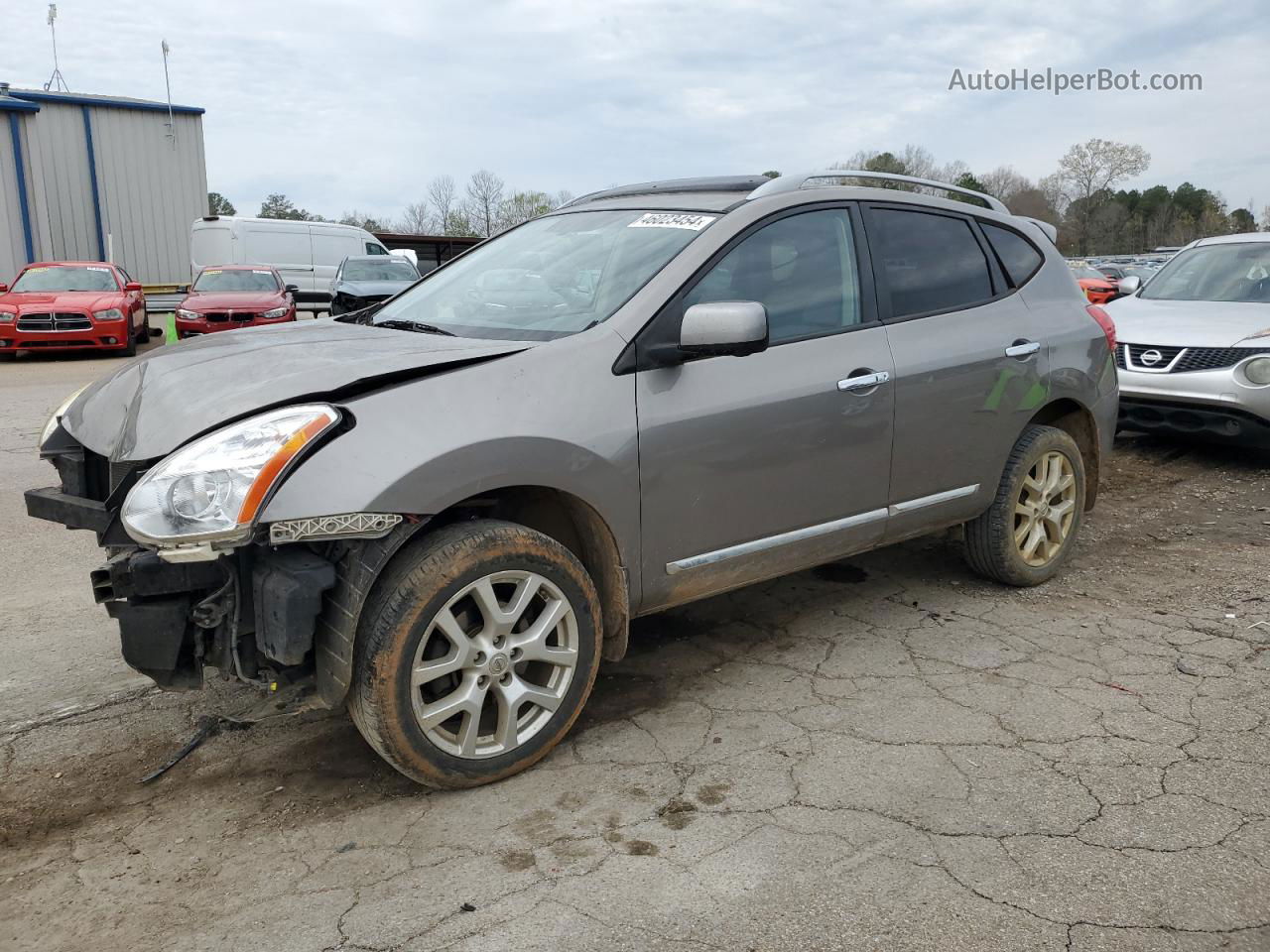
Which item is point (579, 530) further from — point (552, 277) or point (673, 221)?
point (673, 221)

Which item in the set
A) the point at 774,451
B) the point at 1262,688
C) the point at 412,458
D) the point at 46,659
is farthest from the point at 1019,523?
the point at 46,659

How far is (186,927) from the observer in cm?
243

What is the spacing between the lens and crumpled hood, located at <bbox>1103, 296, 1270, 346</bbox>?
7457mm

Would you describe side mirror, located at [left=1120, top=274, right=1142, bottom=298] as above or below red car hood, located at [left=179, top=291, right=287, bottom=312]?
below

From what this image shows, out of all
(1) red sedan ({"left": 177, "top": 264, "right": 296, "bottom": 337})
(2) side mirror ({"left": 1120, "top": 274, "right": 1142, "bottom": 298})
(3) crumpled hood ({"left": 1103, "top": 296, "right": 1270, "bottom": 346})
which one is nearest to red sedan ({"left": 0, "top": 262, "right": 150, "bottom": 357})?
(1) red sedan ({"left": 177, "top": 264, "right": 296, "bottom": 337})

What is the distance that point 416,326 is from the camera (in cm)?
381

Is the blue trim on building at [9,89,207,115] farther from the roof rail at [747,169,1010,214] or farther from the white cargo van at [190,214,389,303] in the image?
the roof rail at [747,169,1010,214]

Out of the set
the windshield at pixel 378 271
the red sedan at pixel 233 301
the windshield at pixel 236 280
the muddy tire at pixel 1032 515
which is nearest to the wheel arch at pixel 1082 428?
the muddy tire at pixel 1032 515

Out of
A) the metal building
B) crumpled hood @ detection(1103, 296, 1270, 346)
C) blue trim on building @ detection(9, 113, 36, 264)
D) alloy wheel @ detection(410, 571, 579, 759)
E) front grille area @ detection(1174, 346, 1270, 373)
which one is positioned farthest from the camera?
the metal building

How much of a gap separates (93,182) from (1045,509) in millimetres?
30351

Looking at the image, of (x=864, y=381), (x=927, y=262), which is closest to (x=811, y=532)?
(x=864, y=381)

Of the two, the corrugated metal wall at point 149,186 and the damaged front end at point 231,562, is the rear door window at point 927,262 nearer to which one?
the damaged front end at point 231,562

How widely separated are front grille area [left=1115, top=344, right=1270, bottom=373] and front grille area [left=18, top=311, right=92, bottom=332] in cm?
1408

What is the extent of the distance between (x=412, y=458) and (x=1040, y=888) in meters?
1.97
